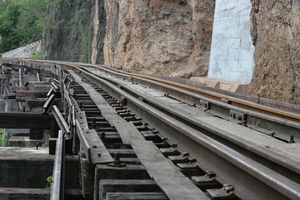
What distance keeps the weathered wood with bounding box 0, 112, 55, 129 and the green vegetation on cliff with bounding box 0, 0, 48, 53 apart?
58.9 meters

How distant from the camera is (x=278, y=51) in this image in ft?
30.2

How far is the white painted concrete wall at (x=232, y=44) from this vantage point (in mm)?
12949

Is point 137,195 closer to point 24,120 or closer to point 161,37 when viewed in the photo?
point 24,120

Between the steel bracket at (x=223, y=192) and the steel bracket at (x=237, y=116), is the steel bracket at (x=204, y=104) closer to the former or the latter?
the steel bracket at (x=237, y=116)

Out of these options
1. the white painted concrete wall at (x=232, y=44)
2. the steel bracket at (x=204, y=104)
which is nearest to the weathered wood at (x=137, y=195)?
the steel bracket at (x=204, y=104)

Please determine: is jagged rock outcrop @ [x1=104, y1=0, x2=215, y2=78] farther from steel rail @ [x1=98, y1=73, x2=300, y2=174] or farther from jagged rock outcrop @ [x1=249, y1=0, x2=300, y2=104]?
steel rail @ [x1=98, y1=73, x2=300, y2=174]

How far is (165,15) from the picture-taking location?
75.8 feet

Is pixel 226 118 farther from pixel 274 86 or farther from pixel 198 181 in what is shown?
pixel 274 86

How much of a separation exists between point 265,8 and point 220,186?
7.52 m

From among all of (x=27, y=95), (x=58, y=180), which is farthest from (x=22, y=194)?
(x=27, y=95)

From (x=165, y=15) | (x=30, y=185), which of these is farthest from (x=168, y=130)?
(x=165, y=15)

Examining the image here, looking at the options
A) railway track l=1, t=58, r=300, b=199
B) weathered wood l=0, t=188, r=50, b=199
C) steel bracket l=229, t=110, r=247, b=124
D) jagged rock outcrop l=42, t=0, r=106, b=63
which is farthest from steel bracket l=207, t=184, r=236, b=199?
jagged rock outcrop l=42, t=0, r=106, b=63

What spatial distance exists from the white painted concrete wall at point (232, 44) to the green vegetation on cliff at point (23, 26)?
52351mm

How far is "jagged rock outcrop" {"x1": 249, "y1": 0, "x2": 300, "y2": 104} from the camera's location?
840 centimetres
